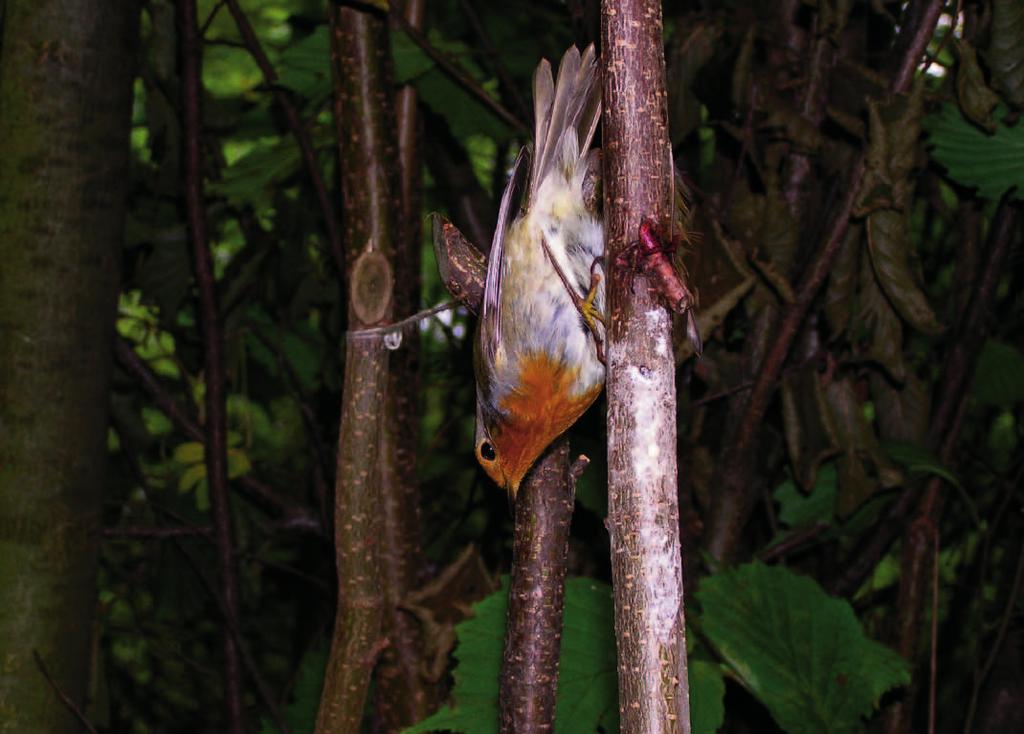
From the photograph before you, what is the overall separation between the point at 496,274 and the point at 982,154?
1.07 metres

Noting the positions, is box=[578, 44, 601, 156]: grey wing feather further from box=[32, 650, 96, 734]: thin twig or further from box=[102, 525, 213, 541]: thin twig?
box=[102, 525, 213, 541]: thin twig

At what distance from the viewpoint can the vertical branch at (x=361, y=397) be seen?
4.37 feet

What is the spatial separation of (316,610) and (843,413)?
1.92 metres

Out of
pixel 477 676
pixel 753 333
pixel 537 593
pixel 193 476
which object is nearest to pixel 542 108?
pixel 537 593

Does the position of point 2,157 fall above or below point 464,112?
below

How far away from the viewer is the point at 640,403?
827 mm

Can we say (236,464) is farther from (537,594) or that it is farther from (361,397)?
(537,594)

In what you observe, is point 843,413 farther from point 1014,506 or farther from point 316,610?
point 316,610

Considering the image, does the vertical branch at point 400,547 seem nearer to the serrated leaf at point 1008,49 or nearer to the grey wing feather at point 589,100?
the grey wing feather at point 589,100

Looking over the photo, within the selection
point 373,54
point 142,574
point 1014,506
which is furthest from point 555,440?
point 142,574

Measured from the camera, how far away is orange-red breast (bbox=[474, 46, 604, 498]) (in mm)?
1314

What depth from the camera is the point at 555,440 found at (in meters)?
1.23

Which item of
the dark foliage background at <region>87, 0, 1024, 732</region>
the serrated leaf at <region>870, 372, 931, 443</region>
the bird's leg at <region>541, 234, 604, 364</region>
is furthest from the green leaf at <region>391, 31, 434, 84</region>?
the serrated leaf at <region>870, 372, 931, 443</region>

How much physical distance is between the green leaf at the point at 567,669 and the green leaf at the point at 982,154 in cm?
98
